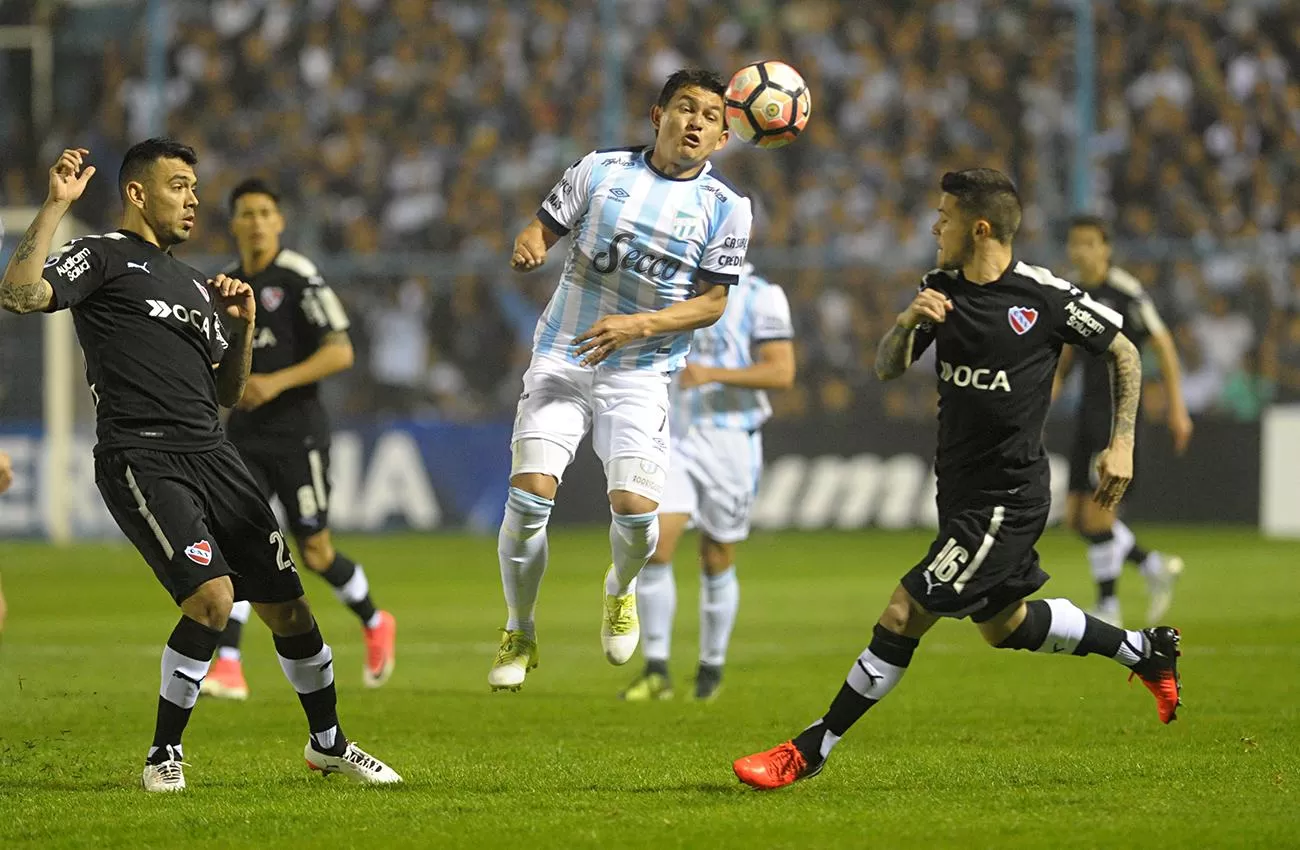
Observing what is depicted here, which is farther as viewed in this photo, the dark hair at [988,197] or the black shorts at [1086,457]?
the black shorts at [1086,457]

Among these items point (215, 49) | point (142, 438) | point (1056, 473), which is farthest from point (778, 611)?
point (215, 49)

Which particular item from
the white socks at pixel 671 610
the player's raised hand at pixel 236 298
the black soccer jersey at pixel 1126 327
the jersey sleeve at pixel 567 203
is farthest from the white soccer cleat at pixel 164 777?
the black soccer jersey at pixel 1126 327

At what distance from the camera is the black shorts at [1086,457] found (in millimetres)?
12195

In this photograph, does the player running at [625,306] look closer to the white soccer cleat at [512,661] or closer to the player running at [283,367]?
the white soccer cleat at [512,661]

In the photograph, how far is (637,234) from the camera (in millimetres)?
7344

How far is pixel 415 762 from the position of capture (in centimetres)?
733

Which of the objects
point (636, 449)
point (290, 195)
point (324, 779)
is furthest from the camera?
point (290, 195)

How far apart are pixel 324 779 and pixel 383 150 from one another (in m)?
16.5

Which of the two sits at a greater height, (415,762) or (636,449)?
(636,449)

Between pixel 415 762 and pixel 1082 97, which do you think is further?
pixel 1082 97

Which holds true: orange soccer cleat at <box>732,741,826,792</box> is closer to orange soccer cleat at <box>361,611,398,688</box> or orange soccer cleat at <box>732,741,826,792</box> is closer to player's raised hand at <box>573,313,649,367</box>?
player's raised hand at <box>573,313,649,367</box>

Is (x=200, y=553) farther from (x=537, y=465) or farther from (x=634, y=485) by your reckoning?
(x=634, y=485)

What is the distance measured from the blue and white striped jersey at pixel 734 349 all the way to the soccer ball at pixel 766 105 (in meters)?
2.12

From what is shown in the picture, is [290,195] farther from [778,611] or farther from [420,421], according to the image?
[778,611]
